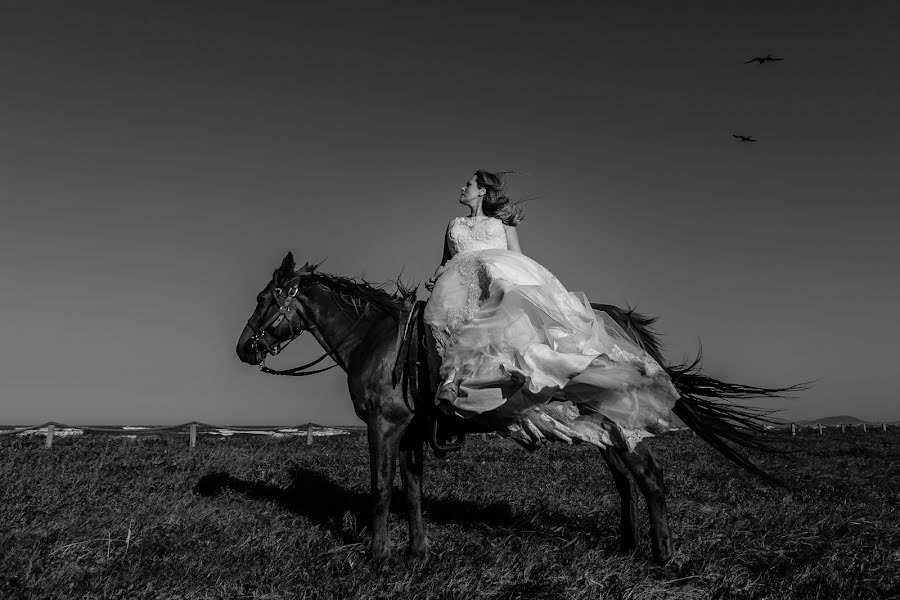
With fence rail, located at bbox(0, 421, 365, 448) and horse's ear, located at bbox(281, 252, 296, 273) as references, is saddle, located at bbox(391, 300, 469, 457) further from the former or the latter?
fence rail, located at bbox(0, 421, 365, 448)

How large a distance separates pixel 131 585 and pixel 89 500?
3.98 meters

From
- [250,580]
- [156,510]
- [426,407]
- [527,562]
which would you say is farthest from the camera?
[156,510]

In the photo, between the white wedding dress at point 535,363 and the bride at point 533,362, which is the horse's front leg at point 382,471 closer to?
the bride at point 533,362

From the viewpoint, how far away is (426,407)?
23.2 ft

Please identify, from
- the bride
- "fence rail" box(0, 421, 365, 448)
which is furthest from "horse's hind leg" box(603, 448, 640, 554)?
"fence rail" box(0, 421, 365, 448)

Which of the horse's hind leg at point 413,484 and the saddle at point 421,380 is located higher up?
the saddle at point 421,380

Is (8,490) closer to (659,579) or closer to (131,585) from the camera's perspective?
(131,585)

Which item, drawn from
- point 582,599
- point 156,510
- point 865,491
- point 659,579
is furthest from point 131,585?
point 865,491

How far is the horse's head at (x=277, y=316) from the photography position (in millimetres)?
7965

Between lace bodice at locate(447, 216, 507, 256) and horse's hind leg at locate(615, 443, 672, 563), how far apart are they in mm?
2732

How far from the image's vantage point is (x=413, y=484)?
7199mm

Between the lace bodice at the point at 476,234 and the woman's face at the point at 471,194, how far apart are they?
285 millimetres

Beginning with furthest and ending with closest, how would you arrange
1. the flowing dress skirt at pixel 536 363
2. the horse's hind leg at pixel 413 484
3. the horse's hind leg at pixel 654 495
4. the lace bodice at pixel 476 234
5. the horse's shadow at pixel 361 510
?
the horse's shadow at pixel 361 510 < the lace bodice at pixel 476 234 < the horse's hind leg at pixel 413 484 < the horse's hind leg at pixel 654 495 < the flowing dress skirt at pixel 536 363

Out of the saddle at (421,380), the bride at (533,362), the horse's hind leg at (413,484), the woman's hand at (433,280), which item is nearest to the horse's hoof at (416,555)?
the horse's hind leg at (413,484)
